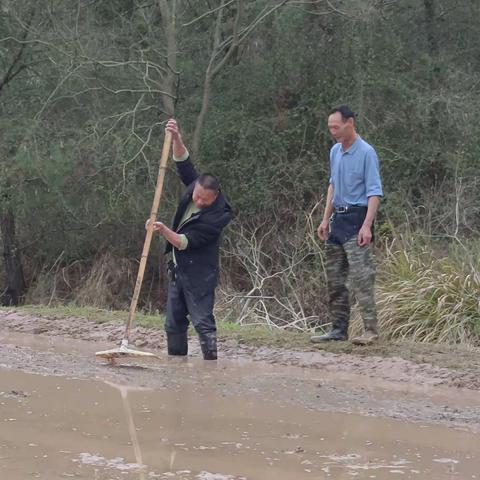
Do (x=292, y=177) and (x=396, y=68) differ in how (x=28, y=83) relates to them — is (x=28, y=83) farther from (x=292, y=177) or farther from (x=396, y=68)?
(x=396, y=68)

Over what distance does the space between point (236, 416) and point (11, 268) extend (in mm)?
12635

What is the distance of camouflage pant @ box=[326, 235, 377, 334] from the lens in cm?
895

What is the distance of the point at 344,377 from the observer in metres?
8.29

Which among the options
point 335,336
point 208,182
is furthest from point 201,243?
point 335,336

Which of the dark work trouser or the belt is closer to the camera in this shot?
the dark work trouser

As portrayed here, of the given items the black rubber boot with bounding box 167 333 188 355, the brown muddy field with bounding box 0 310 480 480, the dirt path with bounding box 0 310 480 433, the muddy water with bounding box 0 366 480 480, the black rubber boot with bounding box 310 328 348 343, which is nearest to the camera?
the muddy water with bounding box 0 366 480 480

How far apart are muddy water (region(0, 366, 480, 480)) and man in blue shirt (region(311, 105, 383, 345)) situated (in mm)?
2135

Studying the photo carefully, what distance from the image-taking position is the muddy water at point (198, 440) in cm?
518

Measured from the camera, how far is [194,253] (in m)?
8.70

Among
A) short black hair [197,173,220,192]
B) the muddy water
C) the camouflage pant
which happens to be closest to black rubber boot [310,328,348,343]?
the camouflage pant

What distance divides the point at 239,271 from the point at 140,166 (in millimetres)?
2159

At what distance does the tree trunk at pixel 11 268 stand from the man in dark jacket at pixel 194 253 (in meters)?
9.60

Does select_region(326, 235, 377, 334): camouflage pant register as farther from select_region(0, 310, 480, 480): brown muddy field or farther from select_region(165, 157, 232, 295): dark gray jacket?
select_region(165, 157, 232, 295): dark gray jacket

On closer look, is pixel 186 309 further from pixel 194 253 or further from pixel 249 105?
pixel 249 105
